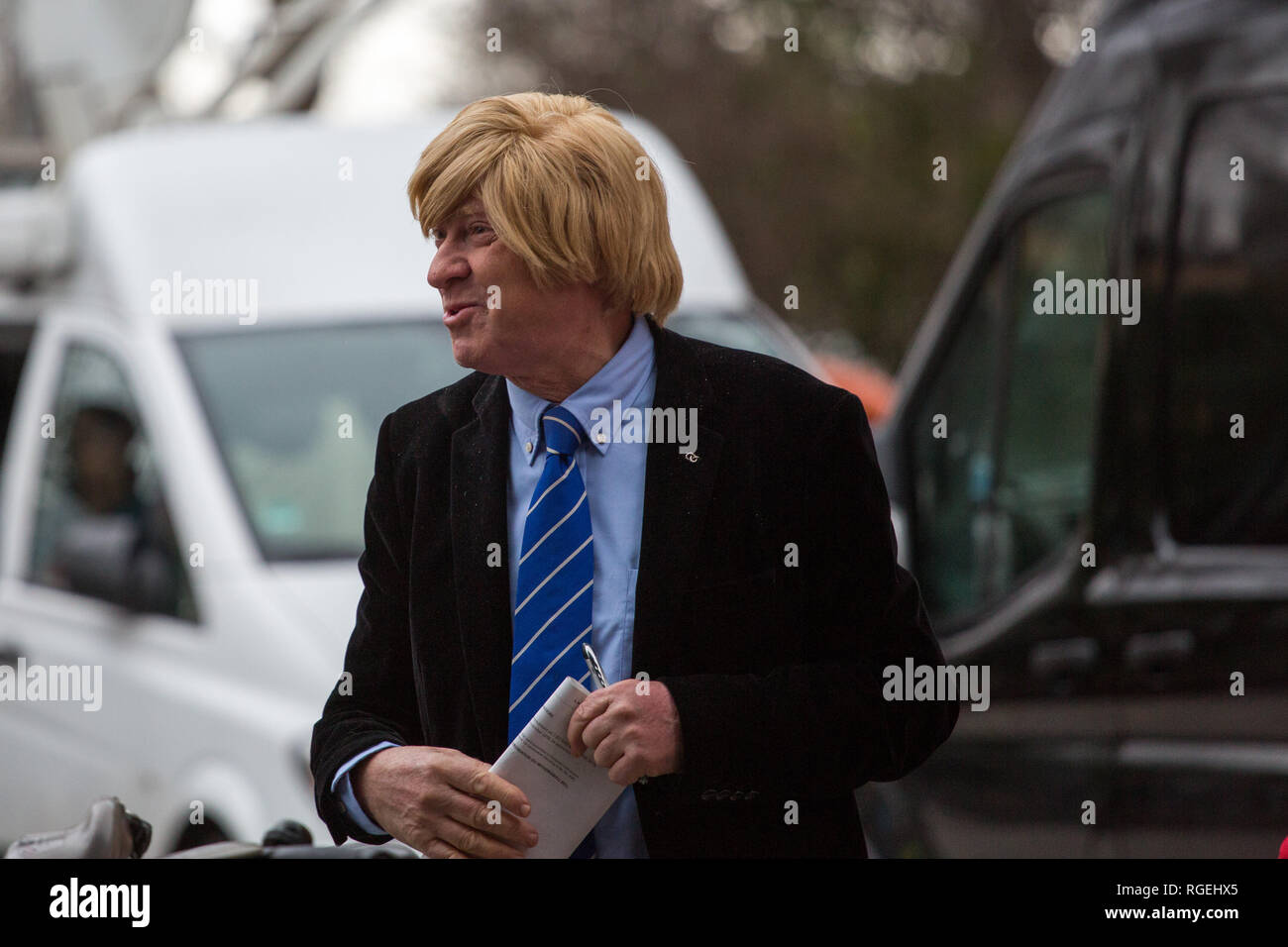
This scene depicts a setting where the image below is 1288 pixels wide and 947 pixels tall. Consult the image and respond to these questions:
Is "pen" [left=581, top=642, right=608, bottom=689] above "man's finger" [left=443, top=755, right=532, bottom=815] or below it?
above

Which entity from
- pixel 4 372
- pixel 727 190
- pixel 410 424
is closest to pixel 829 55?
pixel 727 190

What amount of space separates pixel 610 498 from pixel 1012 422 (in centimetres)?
307

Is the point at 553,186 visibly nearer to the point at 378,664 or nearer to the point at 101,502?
the point at 378,664

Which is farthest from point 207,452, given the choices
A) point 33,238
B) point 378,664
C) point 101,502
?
point 378,664

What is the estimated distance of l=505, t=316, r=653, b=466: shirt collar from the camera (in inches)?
74.4

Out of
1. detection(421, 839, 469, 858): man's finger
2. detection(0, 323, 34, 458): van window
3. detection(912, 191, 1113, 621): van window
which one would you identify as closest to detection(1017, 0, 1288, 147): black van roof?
detection(912, 191, 1113, 621): van window

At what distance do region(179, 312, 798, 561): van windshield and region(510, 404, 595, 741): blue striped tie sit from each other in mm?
1109

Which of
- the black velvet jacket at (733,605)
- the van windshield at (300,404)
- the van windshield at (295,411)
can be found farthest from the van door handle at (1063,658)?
the black velvet jacket at (733,605)

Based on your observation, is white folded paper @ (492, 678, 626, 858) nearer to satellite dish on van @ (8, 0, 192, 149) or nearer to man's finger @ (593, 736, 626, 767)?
man's finger @ (593, 736, 626, 767)

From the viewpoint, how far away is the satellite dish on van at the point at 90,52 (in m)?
5.45

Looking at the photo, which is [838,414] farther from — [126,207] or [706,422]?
[126,207]

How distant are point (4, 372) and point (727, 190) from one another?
35.7 ft

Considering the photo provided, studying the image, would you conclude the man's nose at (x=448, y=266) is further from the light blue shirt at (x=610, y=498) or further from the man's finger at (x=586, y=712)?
the man's finger at (x=586, y=712)

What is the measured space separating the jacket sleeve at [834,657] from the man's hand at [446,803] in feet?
0.55
